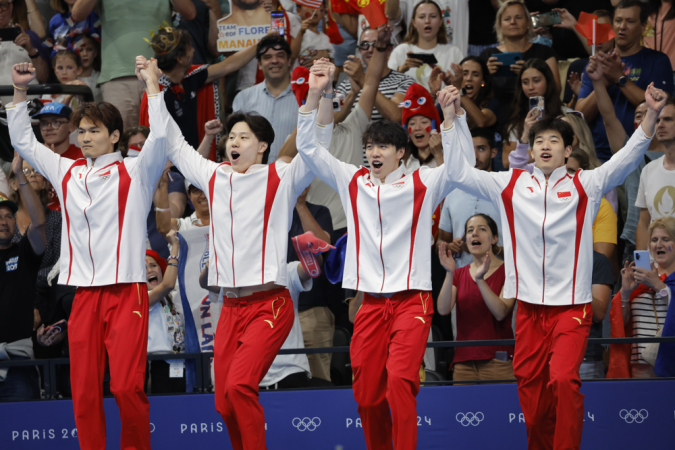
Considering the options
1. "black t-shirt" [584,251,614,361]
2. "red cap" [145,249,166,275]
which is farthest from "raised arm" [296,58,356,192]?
"black t-shirt" [584,251,614,361]

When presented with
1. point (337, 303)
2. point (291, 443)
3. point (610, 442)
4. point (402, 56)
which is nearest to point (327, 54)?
point (402, 56)

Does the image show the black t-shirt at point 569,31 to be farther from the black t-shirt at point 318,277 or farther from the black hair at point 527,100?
the black t-shirt at point 318,277

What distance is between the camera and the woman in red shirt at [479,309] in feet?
19.3

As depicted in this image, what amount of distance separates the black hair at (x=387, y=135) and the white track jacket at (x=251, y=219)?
1.54ft

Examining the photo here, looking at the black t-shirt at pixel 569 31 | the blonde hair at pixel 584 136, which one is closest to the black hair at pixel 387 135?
the blonde hair at pixel 584 136

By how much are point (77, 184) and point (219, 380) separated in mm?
1516

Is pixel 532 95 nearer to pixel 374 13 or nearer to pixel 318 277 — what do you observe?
pixel 374 13

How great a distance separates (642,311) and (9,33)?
649 centimetres

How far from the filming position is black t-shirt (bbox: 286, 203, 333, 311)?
6.27 meters

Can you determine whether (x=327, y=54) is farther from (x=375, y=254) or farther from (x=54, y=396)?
(x=54, y=396)

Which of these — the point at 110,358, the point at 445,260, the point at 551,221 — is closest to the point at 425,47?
the point at 445,260

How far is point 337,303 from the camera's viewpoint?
6.86 metres

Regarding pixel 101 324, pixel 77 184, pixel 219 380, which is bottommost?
pixel 219 380

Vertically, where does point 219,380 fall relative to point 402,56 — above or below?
below
